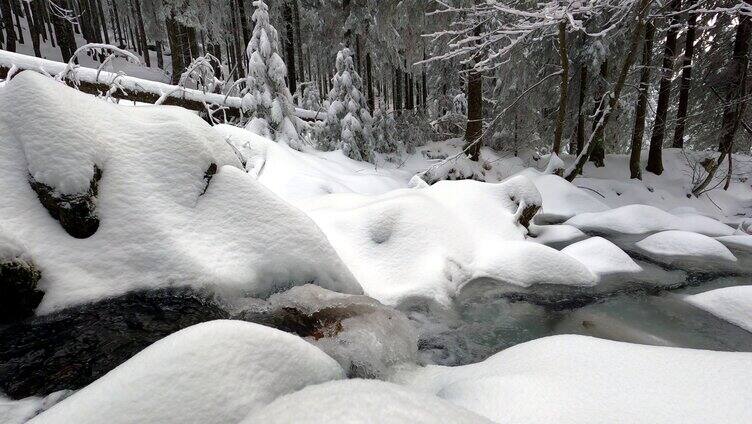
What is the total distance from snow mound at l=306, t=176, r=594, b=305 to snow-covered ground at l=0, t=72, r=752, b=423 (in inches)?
0.9

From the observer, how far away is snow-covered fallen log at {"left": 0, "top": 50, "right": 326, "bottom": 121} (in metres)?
5.85

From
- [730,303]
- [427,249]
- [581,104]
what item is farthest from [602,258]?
[581,104]

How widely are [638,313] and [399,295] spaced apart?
232cm

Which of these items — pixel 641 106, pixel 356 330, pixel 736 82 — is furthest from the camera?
pixel 641 106

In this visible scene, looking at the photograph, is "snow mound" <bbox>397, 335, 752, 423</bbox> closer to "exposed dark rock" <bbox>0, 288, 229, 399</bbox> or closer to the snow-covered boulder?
the snow-covered boulder

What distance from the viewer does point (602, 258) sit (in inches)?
181

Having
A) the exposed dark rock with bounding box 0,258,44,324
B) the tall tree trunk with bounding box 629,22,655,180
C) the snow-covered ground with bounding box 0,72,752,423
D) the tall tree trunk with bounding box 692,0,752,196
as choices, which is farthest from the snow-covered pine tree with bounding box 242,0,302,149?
the tall tree trunk with bounding box 692,0,752,196

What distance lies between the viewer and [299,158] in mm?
7367

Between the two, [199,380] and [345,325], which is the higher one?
[199,380]

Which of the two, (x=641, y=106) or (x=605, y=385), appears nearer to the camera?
(x=605, y=385)

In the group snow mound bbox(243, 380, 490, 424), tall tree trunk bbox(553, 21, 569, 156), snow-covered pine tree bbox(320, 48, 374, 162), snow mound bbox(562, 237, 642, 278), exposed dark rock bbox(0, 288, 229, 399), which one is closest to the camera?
snow mound bbox(243, 380, 490, 424)

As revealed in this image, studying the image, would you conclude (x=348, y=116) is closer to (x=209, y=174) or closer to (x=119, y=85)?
(x=119, y=85)

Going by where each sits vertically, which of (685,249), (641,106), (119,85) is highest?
(119,85)

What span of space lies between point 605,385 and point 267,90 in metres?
9.46
